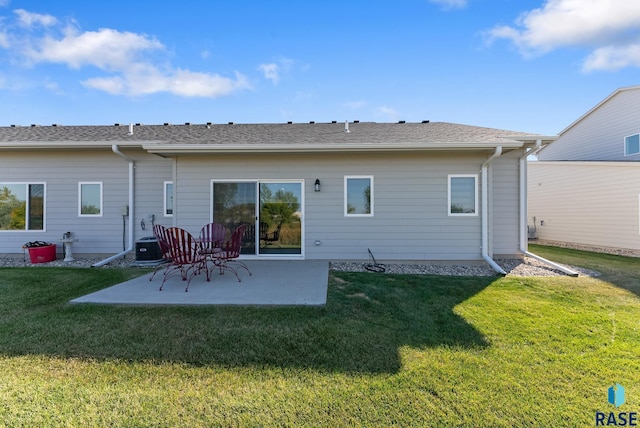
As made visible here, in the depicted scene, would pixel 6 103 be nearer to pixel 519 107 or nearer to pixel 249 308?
pixel 249 308

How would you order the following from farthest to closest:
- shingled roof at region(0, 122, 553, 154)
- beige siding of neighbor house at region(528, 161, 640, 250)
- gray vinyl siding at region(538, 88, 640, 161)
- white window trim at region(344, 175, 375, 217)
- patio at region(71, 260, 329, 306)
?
gray vinyl siding at region(538, 88, 640, 161) → beige siding of neighbor house at region(528, 161, 640, 250) → white window trim at region(344, 175, 375, 217) → shingled roof at region(0, 122, 553, 154) → patio at region(71, 260, 329, 306)

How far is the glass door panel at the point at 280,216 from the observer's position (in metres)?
6.98

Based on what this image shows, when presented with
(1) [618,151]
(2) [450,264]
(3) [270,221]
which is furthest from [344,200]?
(1) [618,151]

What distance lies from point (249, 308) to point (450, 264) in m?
5.00

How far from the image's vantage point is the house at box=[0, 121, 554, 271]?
22.0ft

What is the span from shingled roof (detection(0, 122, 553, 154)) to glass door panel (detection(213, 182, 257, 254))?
38.9 inches

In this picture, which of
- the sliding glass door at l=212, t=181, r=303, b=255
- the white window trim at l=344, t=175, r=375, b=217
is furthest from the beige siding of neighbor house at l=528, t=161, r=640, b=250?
the sliding glass door at l=212, t=181, r=303, b=255

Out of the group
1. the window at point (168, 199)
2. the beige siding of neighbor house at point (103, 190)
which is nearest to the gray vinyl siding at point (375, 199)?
the window at point (168, 199)

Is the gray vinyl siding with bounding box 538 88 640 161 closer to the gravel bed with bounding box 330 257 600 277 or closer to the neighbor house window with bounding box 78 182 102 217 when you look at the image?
the gravel bed with bounding box 330 257 600 277

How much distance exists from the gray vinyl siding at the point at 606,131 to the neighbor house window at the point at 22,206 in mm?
20042

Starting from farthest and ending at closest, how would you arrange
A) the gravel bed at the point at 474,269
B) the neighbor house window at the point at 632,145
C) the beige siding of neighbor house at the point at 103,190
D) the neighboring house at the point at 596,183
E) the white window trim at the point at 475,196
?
the neighbor house window at the point at 632,145 < the neighboring house at the point at 596,183 < the beige siding of neighbor house at the point at 103,190 < the white window trim at the point at 475,196 < the gravel bed at the point at 474,269

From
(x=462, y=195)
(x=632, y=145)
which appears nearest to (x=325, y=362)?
(x=462, y=195)

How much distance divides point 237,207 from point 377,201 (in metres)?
3.36

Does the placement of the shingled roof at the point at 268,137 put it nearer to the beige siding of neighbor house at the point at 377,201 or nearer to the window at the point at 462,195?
the beige siding of neighbor house at the point at 377,201
